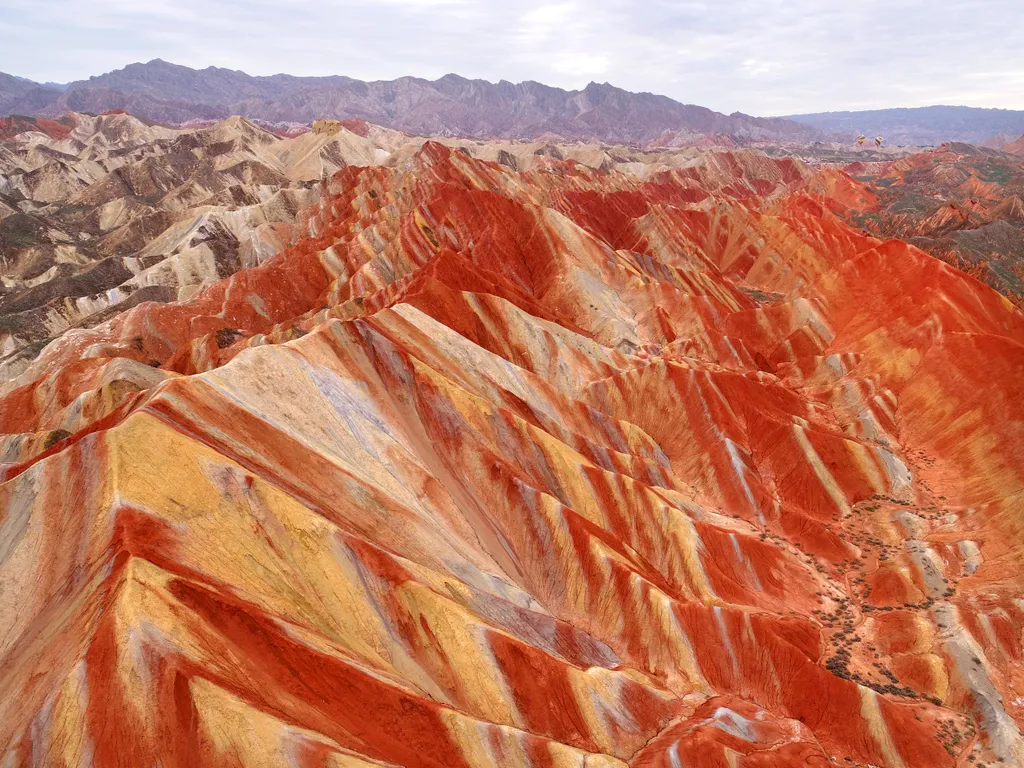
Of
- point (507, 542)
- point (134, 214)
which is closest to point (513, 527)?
point (507, 542)

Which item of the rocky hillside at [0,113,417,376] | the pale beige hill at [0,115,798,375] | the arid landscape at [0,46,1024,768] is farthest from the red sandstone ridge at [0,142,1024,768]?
the pale beige hill at [0,115,798,375]

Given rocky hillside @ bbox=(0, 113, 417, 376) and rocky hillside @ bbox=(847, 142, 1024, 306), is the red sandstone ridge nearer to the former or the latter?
rocky hillside @ bbox=(0, 113, 417, 376)

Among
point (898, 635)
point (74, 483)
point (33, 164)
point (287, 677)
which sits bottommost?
point (898, 635)

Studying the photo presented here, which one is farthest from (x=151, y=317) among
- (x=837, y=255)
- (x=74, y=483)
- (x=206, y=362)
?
(x=837, y=255)

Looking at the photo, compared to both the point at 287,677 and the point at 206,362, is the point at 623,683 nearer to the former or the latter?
the point at 287,677

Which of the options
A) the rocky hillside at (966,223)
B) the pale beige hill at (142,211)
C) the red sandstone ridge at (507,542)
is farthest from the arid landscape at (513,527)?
the rocky hillside at (966,223)

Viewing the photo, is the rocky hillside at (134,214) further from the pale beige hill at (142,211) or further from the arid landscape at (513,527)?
the arid landscape at (513,527)

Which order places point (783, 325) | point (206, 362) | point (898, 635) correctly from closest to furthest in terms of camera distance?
point (898, 635) < point (206, 362) < point (783, 325)
